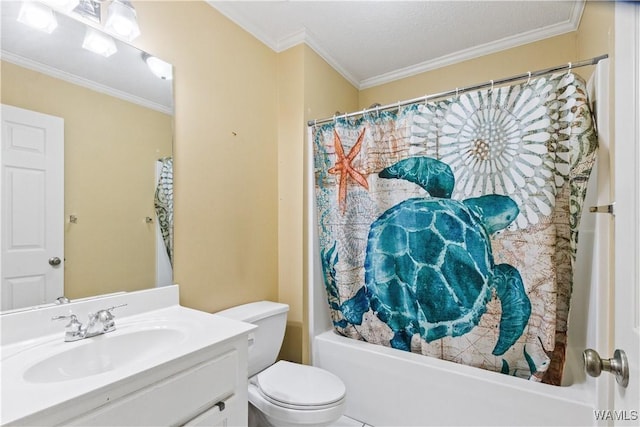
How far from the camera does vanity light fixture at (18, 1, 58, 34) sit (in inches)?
41.9

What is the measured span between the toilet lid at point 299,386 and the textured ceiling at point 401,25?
204cm

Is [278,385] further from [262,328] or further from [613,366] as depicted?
[613,366]

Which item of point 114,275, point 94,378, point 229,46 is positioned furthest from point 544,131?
point 114,275

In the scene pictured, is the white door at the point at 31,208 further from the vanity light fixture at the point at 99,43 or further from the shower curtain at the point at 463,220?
the shower curtain at the point at 463,220

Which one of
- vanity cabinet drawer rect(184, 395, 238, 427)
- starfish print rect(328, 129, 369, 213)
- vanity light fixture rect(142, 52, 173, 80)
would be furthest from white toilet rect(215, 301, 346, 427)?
vanity light fixture rect(142, 52, 173, 80)

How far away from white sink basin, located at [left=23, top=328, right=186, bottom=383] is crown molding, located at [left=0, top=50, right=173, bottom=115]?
0.98 meters

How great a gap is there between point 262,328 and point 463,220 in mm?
1223

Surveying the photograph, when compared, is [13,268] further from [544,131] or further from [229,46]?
[544,131]

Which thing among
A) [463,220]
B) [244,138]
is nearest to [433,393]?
[463,220]

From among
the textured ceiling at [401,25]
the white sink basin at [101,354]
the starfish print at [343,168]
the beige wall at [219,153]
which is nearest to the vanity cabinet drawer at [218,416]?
the white sink basin at [101,354]

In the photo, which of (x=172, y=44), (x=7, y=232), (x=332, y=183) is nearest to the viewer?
(x=7, y=232)

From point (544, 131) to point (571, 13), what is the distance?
1066 mm

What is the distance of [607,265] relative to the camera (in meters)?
1.17

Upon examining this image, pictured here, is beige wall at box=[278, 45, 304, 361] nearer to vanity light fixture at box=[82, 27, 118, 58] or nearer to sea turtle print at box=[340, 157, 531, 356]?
sea turtle print at box=[340, 157, 531, 356]
